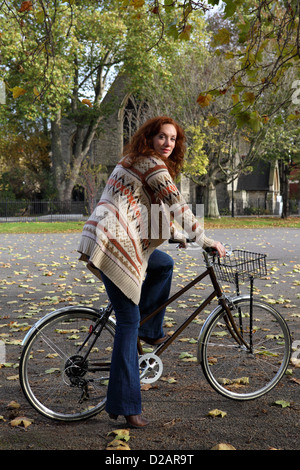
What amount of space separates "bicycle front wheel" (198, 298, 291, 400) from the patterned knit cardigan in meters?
0.80

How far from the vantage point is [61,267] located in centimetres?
1094

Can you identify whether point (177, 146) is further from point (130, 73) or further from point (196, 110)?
point (130, 73)

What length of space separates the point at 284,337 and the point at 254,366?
42 cm

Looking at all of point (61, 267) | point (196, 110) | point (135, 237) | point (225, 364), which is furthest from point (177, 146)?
point (196, 110)

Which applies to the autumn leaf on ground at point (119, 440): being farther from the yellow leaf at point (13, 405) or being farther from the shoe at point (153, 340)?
the yellow leaf at point (13, 405)

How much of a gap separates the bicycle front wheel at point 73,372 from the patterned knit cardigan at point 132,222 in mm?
438

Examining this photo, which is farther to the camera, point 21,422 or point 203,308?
point 203,308


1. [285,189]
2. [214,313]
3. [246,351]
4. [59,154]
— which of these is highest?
[59,154]

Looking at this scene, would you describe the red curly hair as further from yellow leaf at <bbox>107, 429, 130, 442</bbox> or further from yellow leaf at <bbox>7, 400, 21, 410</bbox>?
yellow leaf at <bbox>7, 400, 21, 410</bbox>

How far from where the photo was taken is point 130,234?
10.2 feet

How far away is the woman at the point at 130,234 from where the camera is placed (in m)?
3.09

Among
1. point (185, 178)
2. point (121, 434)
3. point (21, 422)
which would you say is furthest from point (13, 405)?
point (185, 178)

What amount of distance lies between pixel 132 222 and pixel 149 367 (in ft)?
3.46

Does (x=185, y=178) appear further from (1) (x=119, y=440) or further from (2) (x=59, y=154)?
(1) (x=119, y=440)
